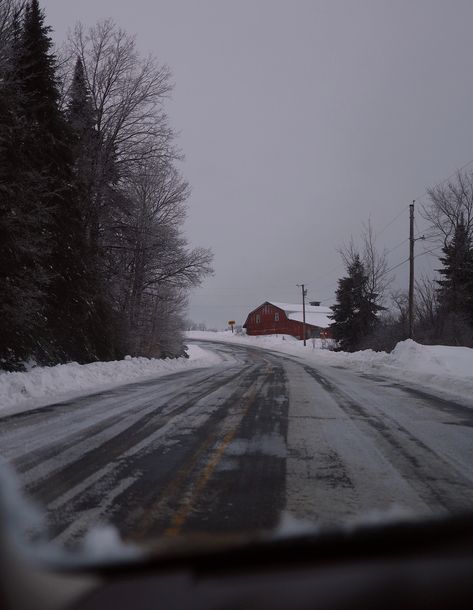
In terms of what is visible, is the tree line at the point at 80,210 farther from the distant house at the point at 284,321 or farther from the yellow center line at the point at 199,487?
the distant house at the point at 284,321

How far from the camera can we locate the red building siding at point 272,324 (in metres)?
73.9

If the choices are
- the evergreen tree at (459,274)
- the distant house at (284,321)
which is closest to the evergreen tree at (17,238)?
the evergreen tree at (459,274)

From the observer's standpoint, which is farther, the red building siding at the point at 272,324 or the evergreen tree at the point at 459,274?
the red building siding at the point at 272,324

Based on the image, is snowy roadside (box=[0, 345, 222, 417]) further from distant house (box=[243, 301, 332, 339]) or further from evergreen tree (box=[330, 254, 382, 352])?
distant house (box=[243, 301, 332, 339])

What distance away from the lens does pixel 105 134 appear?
21.7 meters

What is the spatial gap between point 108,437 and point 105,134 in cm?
1902

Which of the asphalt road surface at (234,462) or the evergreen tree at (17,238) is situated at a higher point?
the evergreen tree at (17,238)

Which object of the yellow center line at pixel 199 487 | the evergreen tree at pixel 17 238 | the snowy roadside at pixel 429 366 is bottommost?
the yellow center line at pixel 199 487

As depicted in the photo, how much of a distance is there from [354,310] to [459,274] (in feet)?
31.5

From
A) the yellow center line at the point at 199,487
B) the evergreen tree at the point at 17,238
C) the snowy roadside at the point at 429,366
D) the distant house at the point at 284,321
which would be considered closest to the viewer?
the yellow center line at the point at 199,487

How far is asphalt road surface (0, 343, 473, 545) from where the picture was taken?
356cm

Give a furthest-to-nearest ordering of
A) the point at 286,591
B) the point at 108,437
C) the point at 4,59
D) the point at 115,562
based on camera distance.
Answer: the point at 4,59, the point at 108,437, the point at 115,562, the point at 286,591

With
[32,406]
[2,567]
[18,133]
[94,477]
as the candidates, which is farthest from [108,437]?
[18,133]

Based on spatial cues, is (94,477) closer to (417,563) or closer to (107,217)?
(417,563)
